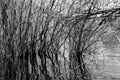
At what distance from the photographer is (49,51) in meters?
5.16

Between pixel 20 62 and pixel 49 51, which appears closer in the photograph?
pixel 20 62

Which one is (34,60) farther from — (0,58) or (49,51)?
(0,58)

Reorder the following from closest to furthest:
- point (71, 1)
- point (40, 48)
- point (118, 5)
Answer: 1. point (118, 5)
2. point (71, 1)
3. point (40, 48)

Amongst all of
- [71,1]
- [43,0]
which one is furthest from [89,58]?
[43,0]

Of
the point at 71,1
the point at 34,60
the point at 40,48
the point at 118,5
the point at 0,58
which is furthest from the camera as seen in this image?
the point at 40,48

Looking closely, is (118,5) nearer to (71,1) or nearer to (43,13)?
(71,1)

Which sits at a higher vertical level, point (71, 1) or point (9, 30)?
point (71, 1)

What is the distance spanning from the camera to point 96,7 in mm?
3842

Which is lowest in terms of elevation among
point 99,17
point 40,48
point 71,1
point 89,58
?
point 89,58

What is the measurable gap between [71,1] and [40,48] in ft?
5.65

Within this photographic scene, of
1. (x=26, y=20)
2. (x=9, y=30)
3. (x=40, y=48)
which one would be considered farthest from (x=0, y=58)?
(x=40, y=48)

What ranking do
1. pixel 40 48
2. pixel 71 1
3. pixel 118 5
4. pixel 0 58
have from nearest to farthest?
pixel 0 58 < pixel 118 5 < pixel 71 1 < pixel 40 48

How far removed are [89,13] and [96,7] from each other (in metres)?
0.20

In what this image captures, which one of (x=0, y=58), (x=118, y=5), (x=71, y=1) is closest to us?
(x=0, y=58)
